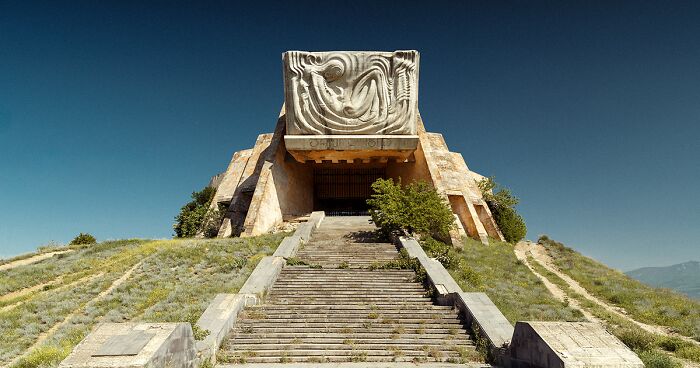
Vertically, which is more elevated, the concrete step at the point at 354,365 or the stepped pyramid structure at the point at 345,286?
the stepped pyramid structure at the point at 345,286

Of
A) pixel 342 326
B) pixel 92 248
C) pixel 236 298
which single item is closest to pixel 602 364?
pixel 342 326

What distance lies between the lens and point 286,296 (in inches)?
374

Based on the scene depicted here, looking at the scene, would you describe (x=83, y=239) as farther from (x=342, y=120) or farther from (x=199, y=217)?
(x=342, y=120)

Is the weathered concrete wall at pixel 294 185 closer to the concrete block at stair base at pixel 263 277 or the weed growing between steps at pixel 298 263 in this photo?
the weed growing between steps at pixel 298 263

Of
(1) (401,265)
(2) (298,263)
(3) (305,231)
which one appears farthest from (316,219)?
(1) (401,265)

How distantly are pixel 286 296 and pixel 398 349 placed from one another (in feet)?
11.0

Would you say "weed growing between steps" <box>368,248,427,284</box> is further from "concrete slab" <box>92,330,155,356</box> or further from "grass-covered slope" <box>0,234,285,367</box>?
"concrete slab" <box>92,330,155,356</box>

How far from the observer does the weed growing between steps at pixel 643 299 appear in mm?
9938

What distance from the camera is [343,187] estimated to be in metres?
27.9

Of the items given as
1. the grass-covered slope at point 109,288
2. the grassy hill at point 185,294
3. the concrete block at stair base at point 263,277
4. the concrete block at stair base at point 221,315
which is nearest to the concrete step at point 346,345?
the concrete block at stair base at point 221,315

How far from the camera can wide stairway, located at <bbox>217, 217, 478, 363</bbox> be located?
6.88 m

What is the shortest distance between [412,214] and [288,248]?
489 cm

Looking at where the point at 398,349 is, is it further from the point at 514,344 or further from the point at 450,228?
the point at 450,228

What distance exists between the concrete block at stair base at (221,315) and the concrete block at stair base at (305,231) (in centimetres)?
622
